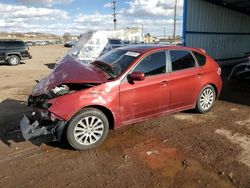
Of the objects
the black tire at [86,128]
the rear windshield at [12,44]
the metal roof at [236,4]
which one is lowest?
the black tire at [86,128]

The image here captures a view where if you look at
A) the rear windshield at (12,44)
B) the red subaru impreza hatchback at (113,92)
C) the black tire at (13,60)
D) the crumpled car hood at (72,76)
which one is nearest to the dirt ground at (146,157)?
the red subaru impreza hatchback at (113,92)

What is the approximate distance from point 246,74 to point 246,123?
3.48 m

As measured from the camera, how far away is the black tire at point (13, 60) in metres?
19.0

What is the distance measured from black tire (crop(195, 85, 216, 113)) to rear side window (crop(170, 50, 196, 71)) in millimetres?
730

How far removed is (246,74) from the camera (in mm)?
8945

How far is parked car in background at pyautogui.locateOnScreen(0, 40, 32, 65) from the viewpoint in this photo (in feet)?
61.6

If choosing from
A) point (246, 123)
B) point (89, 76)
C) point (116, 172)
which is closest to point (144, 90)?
point (89, 76)

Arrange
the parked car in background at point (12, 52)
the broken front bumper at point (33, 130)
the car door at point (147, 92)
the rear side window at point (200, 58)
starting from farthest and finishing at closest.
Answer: the parked car in background at point (12, 52) < the rear side window at point (200, 58) < the car door at point (147, 92) < the broken front bumper at point (33, 130)

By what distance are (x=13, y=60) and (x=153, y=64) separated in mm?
→ 16177

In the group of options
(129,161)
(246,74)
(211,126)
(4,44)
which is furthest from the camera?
(4,44)

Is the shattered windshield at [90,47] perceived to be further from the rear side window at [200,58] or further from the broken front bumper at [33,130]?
the broken front bumper at [33,130]

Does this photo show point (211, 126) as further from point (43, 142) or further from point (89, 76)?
point (43, 142)

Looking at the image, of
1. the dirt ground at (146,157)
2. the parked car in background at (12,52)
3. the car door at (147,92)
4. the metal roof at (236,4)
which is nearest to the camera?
the dirt ground at (146,157)

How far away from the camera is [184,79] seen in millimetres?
5840
